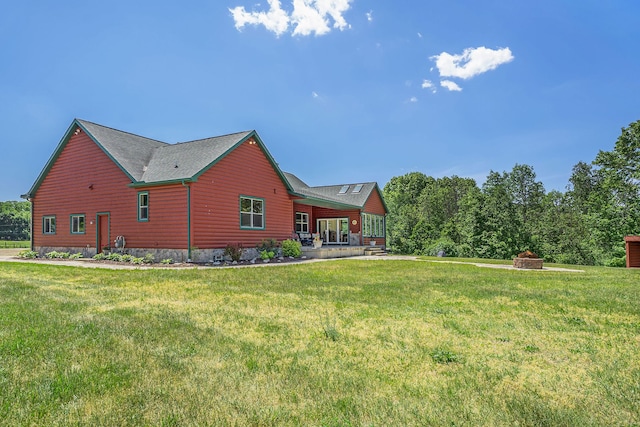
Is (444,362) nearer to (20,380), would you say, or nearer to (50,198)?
(20,380)

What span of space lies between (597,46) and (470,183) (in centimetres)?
3320

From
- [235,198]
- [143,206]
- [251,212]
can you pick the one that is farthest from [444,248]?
[143,206]

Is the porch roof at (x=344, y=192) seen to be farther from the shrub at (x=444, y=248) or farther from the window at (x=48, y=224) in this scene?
the window at (x=48, y=224)

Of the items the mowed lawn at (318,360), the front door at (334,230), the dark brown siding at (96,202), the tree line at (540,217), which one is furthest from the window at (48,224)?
the tree line at (540,217)

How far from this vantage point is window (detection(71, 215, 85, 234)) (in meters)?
18.7

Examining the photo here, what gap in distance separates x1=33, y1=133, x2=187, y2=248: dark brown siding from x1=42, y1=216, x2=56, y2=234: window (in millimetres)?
248

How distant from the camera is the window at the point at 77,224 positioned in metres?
18.7

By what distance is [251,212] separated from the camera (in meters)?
18.1

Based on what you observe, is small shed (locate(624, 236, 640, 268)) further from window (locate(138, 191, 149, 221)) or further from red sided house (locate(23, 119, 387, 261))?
window (locate(138, 191, 149, 221))

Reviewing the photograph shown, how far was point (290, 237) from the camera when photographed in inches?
814

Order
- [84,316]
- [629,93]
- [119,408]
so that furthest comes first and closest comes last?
[629,93], [84,316], [119,408]

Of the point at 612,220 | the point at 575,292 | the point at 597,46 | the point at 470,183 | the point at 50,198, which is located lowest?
the point at 575,292

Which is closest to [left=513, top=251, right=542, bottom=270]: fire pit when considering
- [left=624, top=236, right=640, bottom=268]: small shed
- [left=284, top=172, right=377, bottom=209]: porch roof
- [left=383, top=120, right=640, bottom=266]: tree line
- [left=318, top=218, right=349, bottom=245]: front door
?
[left=624, top=236, right=640, bottom=268]: small shed

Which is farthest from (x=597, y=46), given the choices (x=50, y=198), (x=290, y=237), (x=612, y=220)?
(x=50, y=198)
